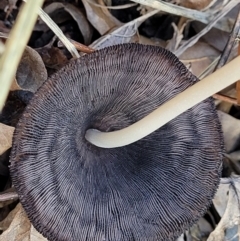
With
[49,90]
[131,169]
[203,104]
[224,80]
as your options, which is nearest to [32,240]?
[131,169]

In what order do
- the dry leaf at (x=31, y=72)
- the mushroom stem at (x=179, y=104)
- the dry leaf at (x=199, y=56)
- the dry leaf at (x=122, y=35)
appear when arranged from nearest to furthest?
the mushroom stem at (x=179, y=104)
the dry leaf at (x=31, y=72)
the dry leaf at (x=122, y=35)
the dry leaf at (x=199, y=56)

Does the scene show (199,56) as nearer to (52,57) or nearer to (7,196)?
(52,57)

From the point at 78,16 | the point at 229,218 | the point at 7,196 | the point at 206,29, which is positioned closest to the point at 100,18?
the point at 78,16

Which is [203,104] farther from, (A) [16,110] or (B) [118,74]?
(A) [16,110]

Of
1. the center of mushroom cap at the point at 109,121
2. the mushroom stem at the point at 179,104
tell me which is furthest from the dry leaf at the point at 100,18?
the mushroom stem at the point at 179,104

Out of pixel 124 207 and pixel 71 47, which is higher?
pixel 71 47

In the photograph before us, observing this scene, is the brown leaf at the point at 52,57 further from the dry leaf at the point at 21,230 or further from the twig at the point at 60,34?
the dry leaf at the point at 21,230

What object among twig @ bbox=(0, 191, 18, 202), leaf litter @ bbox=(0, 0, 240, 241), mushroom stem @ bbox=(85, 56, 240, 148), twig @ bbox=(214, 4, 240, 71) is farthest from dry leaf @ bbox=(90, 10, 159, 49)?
twig @ bbox=(0, 191, 18, 202)
